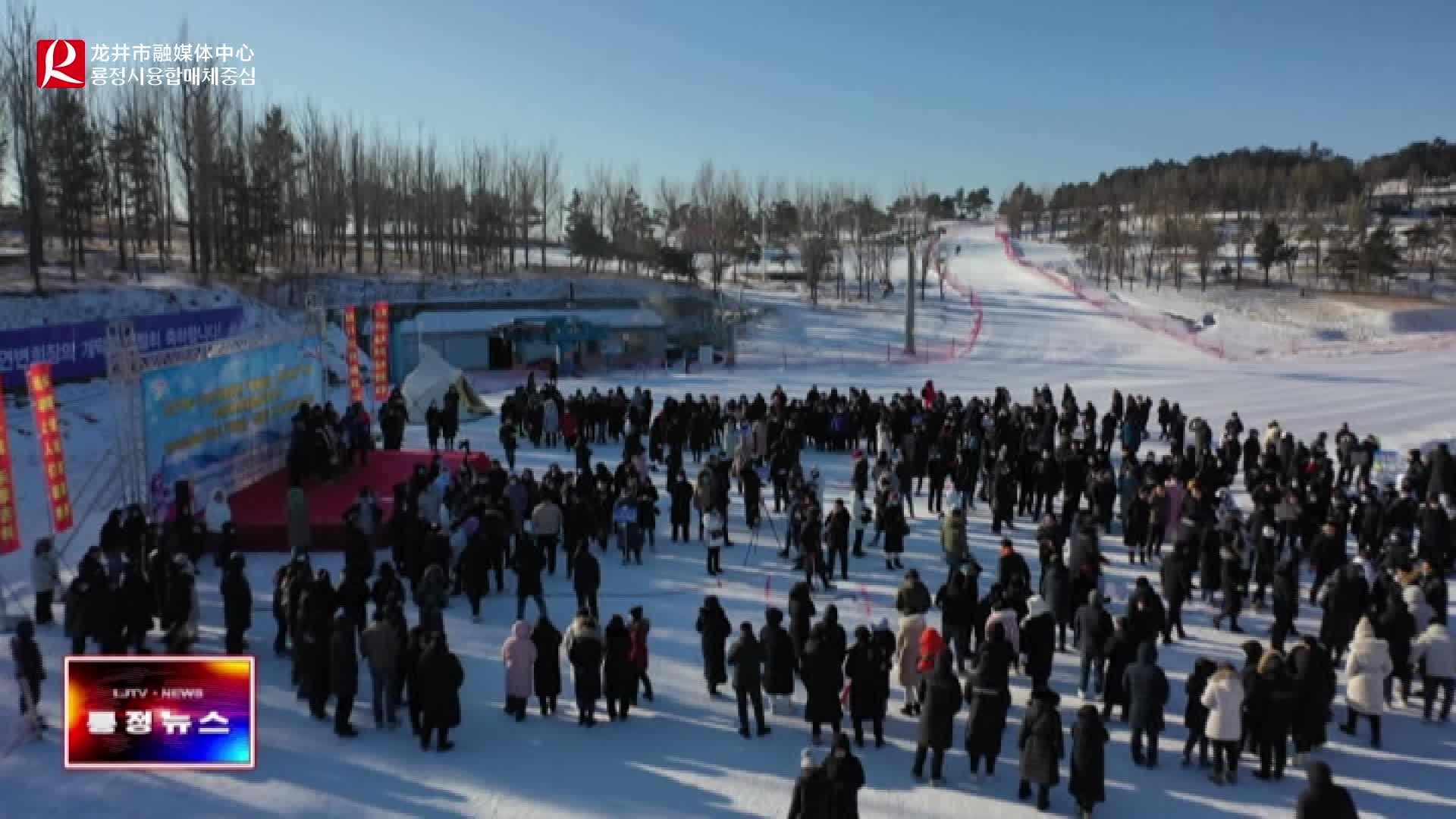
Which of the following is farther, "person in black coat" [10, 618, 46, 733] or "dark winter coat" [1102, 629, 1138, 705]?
"dark winter coat" [1102, 629, 1138, 705]

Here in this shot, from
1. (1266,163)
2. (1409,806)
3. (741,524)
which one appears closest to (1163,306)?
(741,524)

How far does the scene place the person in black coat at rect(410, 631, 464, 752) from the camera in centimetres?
784

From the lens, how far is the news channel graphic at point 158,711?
704 cm

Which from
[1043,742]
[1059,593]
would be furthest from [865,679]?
[1059,593]

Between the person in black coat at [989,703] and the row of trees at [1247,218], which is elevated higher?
the row of trees at [1247,218]

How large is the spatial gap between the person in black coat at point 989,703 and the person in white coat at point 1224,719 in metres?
1.49

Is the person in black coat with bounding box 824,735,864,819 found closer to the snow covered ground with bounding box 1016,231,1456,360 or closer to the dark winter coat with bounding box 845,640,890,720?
the dark winter coat with bounding box 845,640,890,720

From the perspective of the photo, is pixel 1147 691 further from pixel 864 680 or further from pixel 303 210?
pixel 303 210

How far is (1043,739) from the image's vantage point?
23.2 feet

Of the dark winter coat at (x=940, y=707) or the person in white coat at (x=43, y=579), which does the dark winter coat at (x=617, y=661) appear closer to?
the dark winter coat at (x=940, y=707)

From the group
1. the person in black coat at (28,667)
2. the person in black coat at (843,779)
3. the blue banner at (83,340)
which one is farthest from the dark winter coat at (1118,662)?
the blue banner at (83,340)

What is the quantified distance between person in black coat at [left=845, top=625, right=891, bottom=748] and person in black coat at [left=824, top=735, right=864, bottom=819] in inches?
62.0

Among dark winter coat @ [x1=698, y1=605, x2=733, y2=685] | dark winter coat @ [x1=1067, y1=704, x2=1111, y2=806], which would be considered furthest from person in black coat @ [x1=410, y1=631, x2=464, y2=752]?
dark winter coat @ [x1=1067, y1=704, x2=1111, y2=806]

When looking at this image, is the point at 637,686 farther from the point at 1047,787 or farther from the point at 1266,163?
the point at 1266,163
